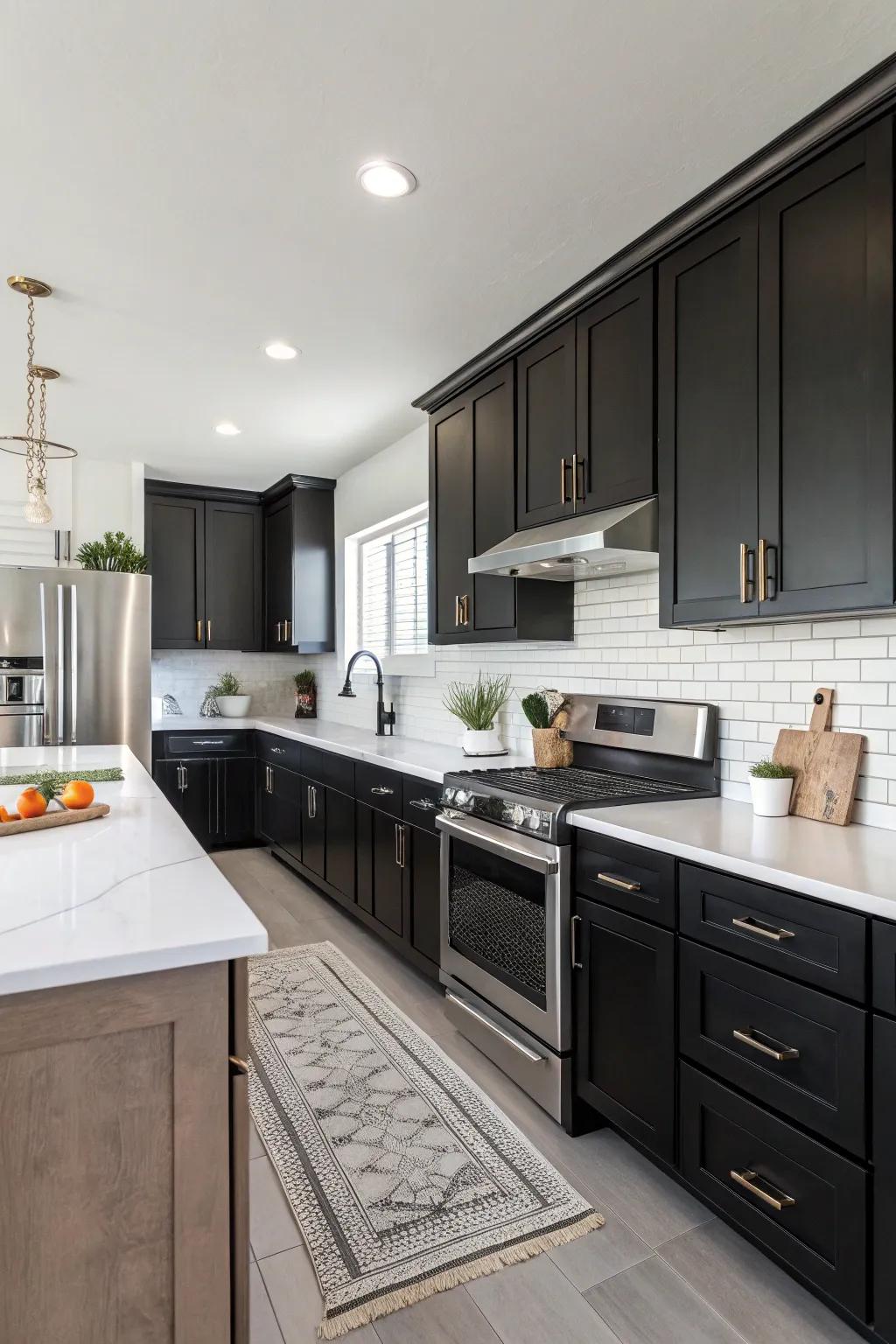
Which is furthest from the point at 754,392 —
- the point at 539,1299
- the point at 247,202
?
the point at 539,1299

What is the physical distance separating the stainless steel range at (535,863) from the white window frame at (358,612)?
1464 mm

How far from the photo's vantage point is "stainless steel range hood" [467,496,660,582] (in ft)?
7.91

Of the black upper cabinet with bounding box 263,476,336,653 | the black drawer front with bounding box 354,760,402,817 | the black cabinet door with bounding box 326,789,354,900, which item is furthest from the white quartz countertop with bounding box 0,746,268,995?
the black upper cabinet with bounding box 263,476,336,653

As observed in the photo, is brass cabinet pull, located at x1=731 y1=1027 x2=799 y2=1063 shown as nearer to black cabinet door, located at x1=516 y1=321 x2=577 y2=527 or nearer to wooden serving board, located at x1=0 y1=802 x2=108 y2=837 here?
wooden serving board, located at x1=0 y1=802 x2=108 y2=837

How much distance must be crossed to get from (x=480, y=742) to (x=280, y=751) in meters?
2.00

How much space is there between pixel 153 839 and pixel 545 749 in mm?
1674

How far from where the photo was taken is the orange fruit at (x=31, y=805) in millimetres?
1943

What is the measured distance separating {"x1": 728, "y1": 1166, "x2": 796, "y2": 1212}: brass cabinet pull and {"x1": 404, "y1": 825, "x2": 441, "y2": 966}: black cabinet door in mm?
Answer: 1518

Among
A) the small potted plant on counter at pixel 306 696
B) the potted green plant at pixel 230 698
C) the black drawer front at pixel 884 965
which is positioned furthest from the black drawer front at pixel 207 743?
the black drawer front at pixel 884 965

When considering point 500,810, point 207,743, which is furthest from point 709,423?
point 207,743

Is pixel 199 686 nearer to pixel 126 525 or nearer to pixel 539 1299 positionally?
pixel 126 525

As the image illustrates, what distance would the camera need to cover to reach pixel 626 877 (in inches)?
81.4

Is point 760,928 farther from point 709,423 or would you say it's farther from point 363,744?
point 363,744

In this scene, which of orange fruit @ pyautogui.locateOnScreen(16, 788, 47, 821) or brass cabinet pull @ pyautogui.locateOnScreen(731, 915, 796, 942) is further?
orange fruit @ pyautogui.locateOnScreen(16, 788, 47, 821)
